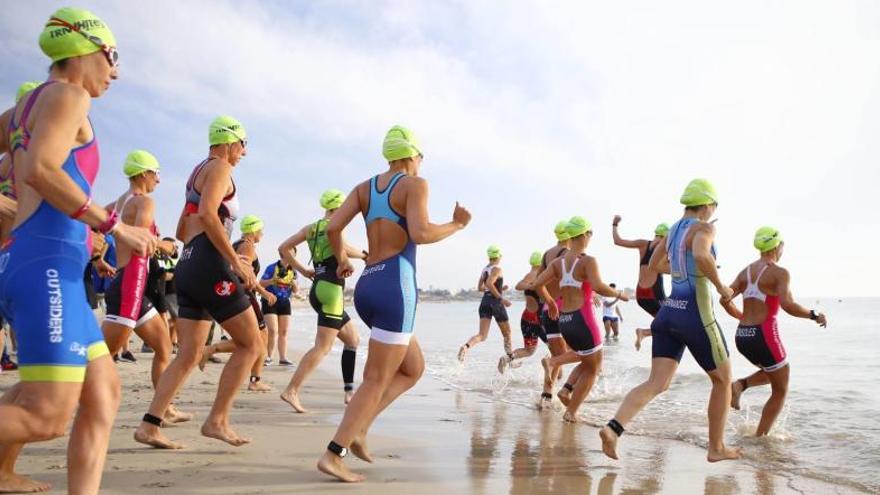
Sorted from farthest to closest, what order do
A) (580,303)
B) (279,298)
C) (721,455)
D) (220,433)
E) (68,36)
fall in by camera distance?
(279,298)
(580,303)
(721,455)
(220,433)
(68,36)

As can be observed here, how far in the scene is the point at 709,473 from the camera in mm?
4684

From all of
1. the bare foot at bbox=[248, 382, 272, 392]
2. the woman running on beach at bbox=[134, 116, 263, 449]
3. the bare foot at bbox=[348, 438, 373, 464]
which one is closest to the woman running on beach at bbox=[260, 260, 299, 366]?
the bare foot at bbox=[248, 382, 272, 392]

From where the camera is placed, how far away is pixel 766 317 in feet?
20.3

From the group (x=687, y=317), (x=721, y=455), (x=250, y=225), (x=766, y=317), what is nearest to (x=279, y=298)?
(x=250, y=225)

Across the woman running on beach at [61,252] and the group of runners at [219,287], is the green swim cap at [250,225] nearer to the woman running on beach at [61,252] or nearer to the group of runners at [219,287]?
the group of runners at [219,287]

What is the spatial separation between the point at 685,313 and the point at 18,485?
436 centimetres

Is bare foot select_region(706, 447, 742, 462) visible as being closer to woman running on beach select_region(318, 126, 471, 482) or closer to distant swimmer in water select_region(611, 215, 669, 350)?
woman running on beach select_region(318, 126, 471, 482)

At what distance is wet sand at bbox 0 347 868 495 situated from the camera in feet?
12.9

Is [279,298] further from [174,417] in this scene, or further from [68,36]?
[68,36]

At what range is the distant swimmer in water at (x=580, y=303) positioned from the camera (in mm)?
6742

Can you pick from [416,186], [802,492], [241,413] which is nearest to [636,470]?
[802,492]

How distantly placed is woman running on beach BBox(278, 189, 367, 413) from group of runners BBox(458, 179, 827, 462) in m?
2.31

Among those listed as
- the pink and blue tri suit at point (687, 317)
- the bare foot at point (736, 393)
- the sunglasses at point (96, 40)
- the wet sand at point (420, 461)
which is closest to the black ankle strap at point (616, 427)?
the wet sand at point (420, 461)

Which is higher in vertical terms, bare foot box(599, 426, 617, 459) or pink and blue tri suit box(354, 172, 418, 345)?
pink and blue tri suit box(354, 172, 418, 345)
